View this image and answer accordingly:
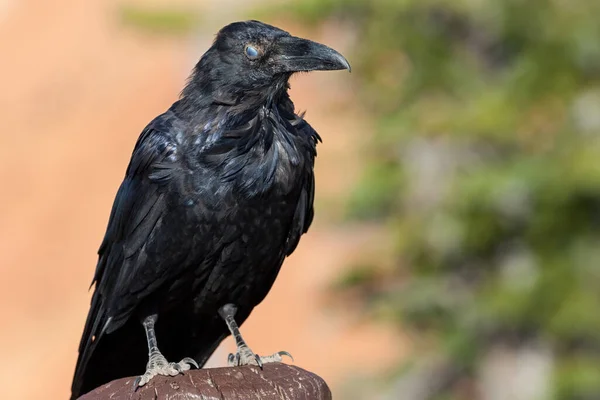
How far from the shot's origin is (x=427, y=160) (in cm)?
1220

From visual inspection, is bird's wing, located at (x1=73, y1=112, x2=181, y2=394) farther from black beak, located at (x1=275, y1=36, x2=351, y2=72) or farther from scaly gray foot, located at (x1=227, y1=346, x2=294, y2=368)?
black beak, located at (x1=275, y1=36, x2=351, y2=72)

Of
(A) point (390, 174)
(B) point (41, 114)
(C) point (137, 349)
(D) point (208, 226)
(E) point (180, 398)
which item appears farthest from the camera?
(B) point (41, 114)

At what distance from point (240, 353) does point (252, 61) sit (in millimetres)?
1311

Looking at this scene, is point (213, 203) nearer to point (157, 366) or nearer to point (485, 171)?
point (157, 366)

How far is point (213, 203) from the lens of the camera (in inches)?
172

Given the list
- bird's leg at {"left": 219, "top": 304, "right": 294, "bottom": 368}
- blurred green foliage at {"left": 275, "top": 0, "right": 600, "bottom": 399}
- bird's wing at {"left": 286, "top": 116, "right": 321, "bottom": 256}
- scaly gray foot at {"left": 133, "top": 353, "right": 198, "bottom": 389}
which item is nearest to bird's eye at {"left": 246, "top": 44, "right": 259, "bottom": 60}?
bird's wing at {"left": 286, "top": 116, "right": 321, "bottom": 256}

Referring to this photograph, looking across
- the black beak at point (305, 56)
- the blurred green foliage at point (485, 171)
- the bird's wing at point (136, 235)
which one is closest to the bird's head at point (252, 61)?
the black beak at point (305, 56)

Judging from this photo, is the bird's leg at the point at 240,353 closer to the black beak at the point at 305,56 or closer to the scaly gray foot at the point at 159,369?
the scaly gray foot at the point at 159,369

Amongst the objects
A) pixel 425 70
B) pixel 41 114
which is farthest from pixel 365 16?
pixel 41 114

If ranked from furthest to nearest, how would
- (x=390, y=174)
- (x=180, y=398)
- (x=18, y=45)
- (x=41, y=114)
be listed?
(x=18, y=45) → (x=41, y=114) → (x=390, y=174) → (x=180, y=398)

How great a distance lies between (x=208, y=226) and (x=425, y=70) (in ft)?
28.7

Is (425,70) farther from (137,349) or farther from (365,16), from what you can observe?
(137,349)

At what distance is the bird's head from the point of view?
4539mm

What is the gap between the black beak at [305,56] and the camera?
4.44 metres
